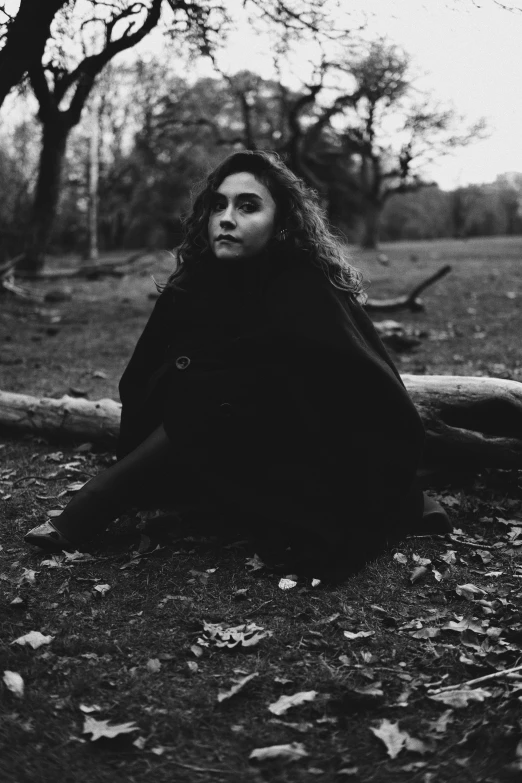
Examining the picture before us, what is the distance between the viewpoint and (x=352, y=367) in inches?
138

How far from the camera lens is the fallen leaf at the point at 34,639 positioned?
2.84 metres

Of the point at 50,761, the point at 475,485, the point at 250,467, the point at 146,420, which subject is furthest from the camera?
the point at 475,485

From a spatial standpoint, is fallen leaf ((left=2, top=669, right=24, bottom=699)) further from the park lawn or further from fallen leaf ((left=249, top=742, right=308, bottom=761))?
fallen leaf ((left=249, top=742, right=308, bottom=761))

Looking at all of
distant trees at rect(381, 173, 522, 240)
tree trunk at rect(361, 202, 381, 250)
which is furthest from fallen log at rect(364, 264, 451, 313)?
distant trees at rect(381, 173, 522, 240)

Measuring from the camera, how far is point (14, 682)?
2.57 meters

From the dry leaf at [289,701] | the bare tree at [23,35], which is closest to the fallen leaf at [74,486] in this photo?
the dry leaf at [289,701]

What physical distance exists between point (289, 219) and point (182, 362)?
979mm

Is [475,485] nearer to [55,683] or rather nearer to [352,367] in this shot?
[352,367]

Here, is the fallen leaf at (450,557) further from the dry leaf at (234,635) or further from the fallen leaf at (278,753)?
the fallen leaf at (278,753)

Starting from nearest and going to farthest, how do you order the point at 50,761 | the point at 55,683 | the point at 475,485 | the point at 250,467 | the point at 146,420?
1. the point at 50,761
2. the point at 55,683
3. the point at 250,467
4. the point at 146,420
5. the point at 475,485

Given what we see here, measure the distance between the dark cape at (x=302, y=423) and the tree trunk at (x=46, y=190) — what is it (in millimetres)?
9261

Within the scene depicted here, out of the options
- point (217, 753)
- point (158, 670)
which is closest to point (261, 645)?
point (158, 670)

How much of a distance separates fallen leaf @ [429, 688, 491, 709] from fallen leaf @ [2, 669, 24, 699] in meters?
1.44

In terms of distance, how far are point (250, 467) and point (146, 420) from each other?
26.2 inches
